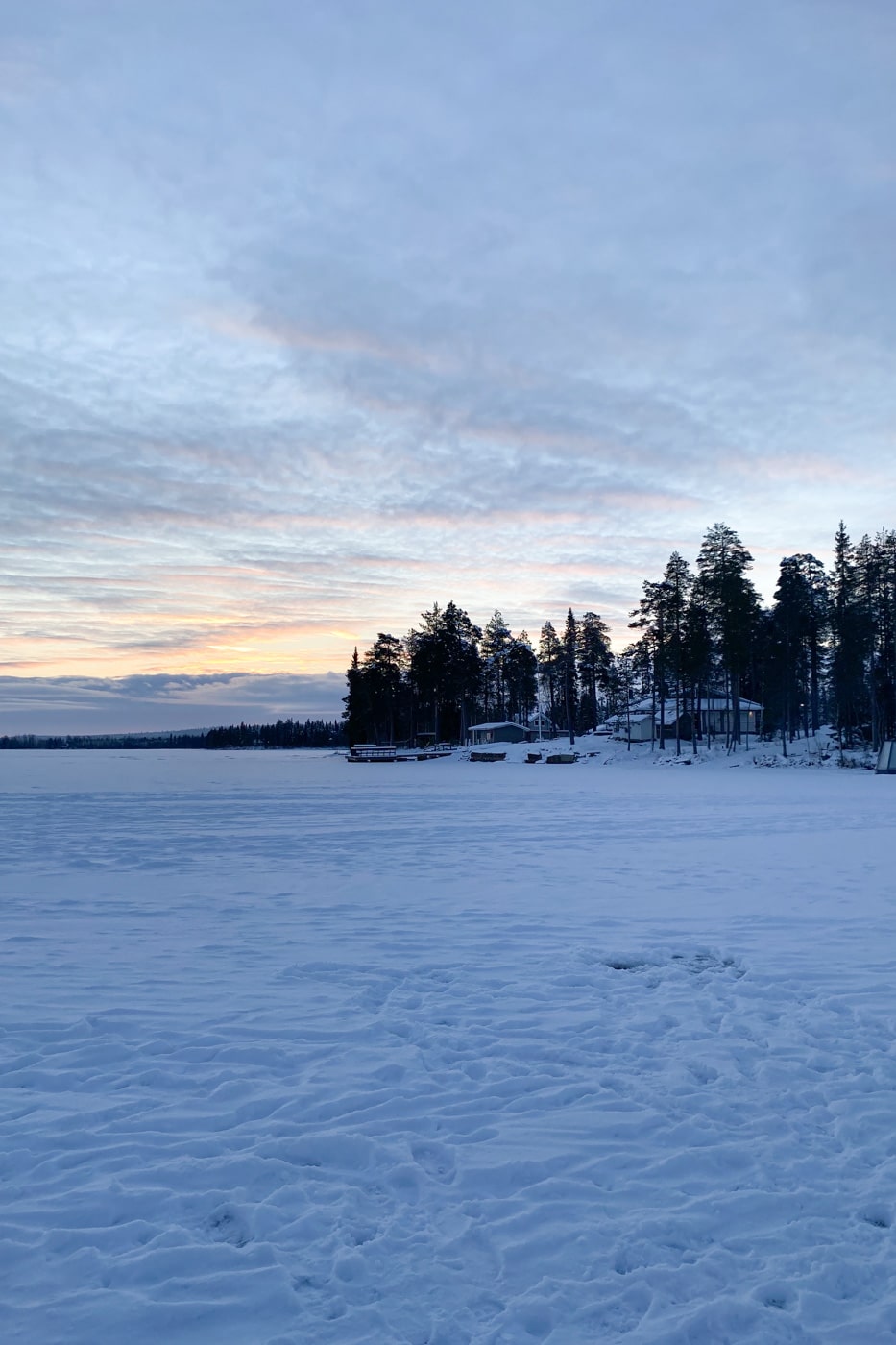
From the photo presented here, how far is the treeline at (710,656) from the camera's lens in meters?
61.9

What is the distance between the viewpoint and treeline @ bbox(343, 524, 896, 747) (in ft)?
203

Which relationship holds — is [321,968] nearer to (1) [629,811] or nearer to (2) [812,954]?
(2) [812,954]

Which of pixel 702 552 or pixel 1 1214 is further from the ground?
pixel 702 552

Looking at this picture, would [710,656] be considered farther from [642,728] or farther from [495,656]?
[495,656]

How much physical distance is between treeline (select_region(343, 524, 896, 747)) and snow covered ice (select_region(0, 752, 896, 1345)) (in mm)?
53060

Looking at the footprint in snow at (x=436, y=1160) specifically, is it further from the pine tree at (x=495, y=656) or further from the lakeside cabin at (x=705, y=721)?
the pine tree at (x=495, y=656)

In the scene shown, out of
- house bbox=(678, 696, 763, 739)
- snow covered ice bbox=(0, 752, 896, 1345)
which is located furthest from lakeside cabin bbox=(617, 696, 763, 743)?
snow covered ice bbox=(0, 752, 896, 1345)

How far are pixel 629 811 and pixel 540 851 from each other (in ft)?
29.6

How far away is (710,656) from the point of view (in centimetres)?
7012

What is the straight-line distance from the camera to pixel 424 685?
91.2m

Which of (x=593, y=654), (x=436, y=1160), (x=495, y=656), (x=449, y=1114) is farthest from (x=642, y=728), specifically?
(x=436, y=1160)

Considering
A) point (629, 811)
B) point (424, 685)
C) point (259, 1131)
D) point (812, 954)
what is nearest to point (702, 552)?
point (424, 685)

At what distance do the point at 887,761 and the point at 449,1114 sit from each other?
43.0 m

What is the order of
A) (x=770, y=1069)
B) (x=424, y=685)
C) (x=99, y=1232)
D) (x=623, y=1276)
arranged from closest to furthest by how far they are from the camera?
(x=623, y=1276)
(x=99, y=1232)
(x=770, y=1069)
(x=424, y=685)
